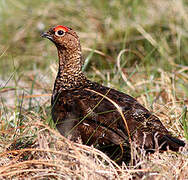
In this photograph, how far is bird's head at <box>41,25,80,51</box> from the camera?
387 cm

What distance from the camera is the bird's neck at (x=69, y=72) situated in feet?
12.4

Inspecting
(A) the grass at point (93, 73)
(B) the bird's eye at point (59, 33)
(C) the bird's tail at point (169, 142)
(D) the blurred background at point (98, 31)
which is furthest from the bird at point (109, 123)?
(D) the blurred background at point (98, 31)

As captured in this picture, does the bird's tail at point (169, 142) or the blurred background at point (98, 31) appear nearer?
the bird's tail at point (169, 142)

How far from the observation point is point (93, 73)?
5.02m

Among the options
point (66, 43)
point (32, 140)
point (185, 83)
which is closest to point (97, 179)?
point (32, 140)

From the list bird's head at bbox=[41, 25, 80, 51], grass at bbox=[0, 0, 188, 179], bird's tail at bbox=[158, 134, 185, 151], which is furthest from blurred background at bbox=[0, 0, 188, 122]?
bird's tail at bbox=[158, 134, 185, 151]

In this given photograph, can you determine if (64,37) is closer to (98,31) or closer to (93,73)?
(93,73)

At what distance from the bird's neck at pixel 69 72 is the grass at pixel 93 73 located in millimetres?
343

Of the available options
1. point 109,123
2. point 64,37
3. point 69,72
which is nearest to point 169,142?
point 109,123

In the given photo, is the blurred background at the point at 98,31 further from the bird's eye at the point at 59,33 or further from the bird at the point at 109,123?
the bird at the point at 109,123

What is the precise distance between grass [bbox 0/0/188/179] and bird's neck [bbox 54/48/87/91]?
34 centimetres

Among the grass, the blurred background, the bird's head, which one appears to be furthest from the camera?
the blurred background

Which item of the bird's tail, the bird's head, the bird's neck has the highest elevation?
the bird's head

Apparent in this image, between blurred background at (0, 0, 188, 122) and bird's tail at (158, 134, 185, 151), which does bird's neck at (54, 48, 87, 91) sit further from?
blurred background at (0, 0, 188, 122)
